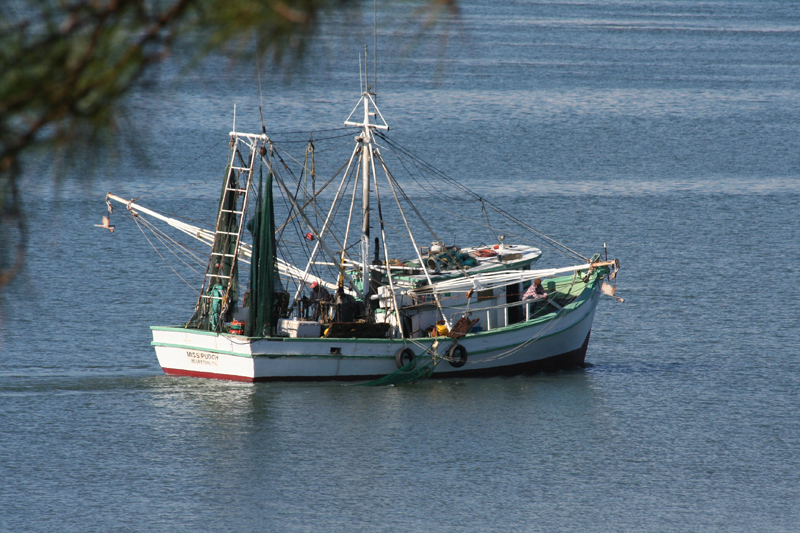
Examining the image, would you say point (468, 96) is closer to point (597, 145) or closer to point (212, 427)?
point (597, 145)

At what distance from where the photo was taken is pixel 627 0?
131250 millimetres

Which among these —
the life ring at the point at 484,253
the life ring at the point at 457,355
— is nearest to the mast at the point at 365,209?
the life ring at the point at 457,355

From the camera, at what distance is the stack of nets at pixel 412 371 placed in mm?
24656

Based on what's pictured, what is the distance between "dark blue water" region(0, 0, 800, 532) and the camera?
61.0ft

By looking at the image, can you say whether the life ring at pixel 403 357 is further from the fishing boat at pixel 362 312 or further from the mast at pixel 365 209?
the mast at pixel 365 209

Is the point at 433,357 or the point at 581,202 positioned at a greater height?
the point at 581,202

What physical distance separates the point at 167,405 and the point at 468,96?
4669 centimetres

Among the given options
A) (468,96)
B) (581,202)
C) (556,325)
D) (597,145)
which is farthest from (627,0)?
(556,325)

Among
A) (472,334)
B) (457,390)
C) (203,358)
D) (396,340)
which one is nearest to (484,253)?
(472,334)

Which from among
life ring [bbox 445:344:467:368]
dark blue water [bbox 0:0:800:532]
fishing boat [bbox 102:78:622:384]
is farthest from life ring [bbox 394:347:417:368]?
life ring [bbox 445:344:467:368]

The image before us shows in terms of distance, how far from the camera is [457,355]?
81.7 ft

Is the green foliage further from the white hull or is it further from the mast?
the mast

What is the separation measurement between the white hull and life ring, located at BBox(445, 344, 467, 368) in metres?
0.16

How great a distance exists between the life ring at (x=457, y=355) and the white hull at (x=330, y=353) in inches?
6.3
